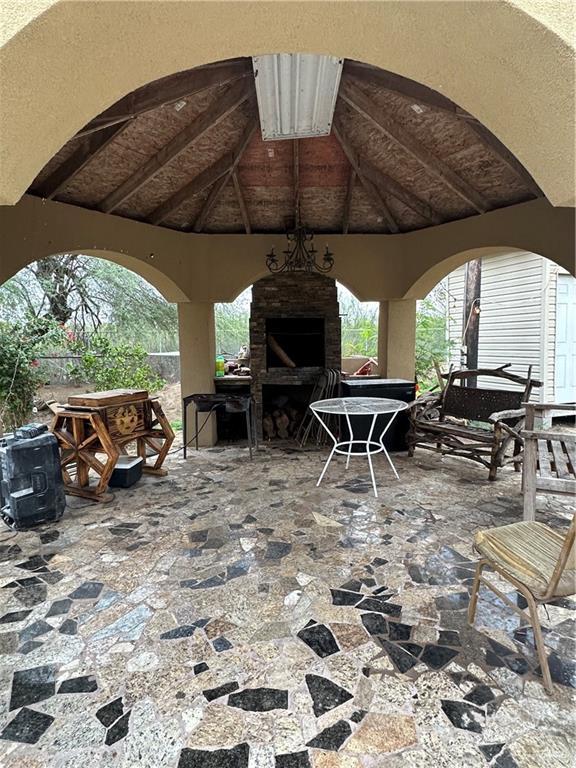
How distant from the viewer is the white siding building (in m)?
6.44

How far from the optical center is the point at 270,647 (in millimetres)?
1858

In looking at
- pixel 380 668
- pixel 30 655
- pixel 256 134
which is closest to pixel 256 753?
pixel 380 668

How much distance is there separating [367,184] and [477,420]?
302cm

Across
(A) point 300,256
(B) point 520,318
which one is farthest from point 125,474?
(B) point 520,318

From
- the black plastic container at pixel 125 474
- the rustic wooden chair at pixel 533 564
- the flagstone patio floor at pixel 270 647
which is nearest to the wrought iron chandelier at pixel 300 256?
the black plastic container at pixel 125 474

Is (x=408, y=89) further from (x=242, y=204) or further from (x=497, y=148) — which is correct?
(x=242, y=204)

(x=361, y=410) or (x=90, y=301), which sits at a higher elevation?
(x=90, y=301)

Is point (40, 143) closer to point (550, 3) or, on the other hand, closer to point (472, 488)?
point (550, 3)

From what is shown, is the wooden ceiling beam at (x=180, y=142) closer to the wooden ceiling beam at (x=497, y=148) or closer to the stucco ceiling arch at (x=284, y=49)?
the wooden ceiling beam at (x=497, y=148)

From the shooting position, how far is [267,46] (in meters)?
1.39

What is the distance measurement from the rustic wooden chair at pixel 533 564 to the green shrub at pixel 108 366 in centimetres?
656

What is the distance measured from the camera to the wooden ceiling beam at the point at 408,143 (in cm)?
324

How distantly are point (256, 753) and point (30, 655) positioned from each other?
1.16 meters

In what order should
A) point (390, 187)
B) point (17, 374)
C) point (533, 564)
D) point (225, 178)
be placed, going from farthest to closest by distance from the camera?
point (17, 374) < point (390, 187) < point (225, 178) < point (533, 564)
